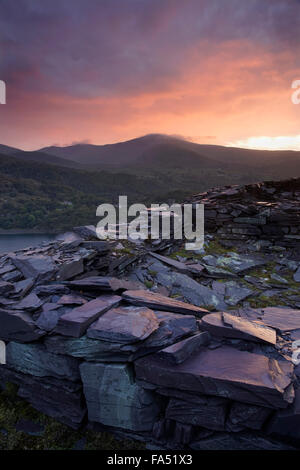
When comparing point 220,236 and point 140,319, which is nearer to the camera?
point 140,319

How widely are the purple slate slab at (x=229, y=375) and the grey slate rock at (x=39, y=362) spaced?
4.14 ft

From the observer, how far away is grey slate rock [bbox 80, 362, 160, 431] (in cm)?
376

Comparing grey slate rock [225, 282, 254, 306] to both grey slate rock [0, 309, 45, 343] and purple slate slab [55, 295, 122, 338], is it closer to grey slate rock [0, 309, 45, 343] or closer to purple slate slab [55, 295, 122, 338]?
purple slate slab [55, 295, 122, 338]

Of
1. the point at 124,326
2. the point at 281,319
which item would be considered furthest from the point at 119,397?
the point at 281,319

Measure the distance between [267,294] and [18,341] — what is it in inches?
258

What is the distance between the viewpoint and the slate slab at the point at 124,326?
3.72 m

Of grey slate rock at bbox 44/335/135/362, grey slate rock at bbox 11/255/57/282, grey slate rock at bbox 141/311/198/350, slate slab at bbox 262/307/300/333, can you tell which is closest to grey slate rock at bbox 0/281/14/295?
grey slate rock at bbox 11/255/57/282

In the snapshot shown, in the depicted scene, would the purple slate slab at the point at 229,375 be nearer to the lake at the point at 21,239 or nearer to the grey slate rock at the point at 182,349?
the grey slate rock at the point at 182,349

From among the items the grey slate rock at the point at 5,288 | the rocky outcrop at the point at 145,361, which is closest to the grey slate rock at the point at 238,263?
the rocky outcrop at the point at 145,361

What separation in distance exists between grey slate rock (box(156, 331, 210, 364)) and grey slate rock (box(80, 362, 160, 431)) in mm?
658

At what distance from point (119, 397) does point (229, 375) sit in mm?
1736
